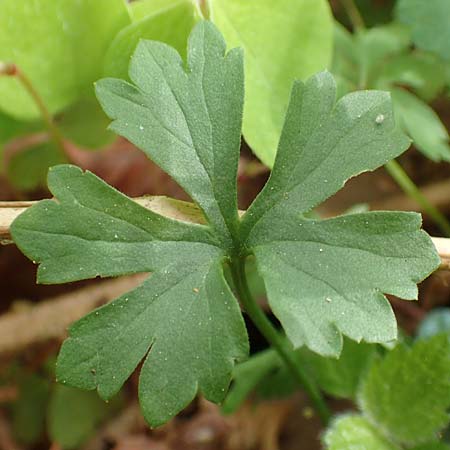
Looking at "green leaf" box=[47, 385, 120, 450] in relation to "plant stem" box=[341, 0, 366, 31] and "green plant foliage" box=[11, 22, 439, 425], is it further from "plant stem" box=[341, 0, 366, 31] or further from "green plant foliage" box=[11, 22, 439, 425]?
"plant stem" box=[341, 0, 366, 31]

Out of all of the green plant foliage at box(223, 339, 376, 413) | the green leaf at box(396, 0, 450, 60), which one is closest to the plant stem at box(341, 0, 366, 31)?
the green leaf at box(396, 0, 450, 60)

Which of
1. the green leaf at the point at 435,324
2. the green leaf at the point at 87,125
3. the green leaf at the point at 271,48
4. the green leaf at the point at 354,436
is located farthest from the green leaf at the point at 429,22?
the green leaf at the point at 354,436

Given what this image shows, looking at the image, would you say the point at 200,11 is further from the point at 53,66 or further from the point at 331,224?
the point at 331,224

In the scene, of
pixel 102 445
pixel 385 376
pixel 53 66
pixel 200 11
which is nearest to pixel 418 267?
pixel 385 376

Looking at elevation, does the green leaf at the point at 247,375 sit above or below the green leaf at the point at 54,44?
below

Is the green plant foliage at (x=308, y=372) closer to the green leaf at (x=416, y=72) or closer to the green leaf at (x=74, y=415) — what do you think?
the green leaf at (x=74, y=415)

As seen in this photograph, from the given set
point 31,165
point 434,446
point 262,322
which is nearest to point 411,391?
point 434,446
